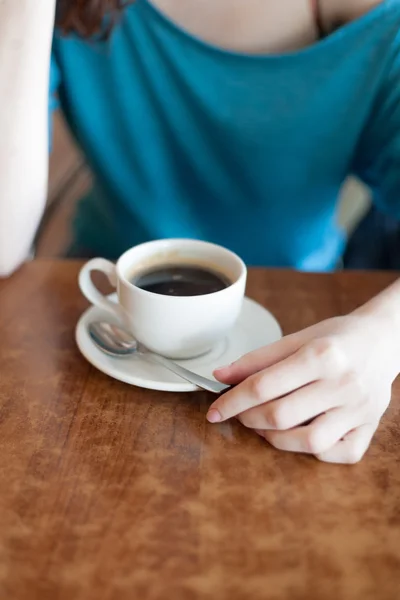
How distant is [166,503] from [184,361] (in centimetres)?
18

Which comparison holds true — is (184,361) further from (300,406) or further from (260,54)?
(260,54)

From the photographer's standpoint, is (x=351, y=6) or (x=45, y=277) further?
(x=351, y=6)

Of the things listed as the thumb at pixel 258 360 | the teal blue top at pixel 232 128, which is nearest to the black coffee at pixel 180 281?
the thumb at pixel 258 360

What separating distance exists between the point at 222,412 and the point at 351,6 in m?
0.71

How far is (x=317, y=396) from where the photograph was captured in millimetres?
521

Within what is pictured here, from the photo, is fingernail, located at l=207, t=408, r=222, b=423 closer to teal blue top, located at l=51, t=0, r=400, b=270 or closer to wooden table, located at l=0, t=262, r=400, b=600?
wooden table, located at l=0, t=262, r=400, b=600

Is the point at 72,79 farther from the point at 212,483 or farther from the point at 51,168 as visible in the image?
the point at 212,483

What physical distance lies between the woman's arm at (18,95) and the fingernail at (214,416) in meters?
0.42

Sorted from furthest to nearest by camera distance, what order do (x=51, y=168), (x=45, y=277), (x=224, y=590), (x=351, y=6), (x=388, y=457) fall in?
1. (x=51, y=168)
2. (x=351, y=6)
3. (x=45, y=277)
4. (x=388, y=457)
5. (x=224, y=590)

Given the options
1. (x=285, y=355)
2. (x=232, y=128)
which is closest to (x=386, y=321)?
(x=285, y=355)

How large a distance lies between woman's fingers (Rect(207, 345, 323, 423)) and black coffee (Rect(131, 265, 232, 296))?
0.15m

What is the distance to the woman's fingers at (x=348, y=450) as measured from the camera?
0.52m

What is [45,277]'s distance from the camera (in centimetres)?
81

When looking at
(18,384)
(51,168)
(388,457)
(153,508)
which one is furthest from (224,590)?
(51,168)
